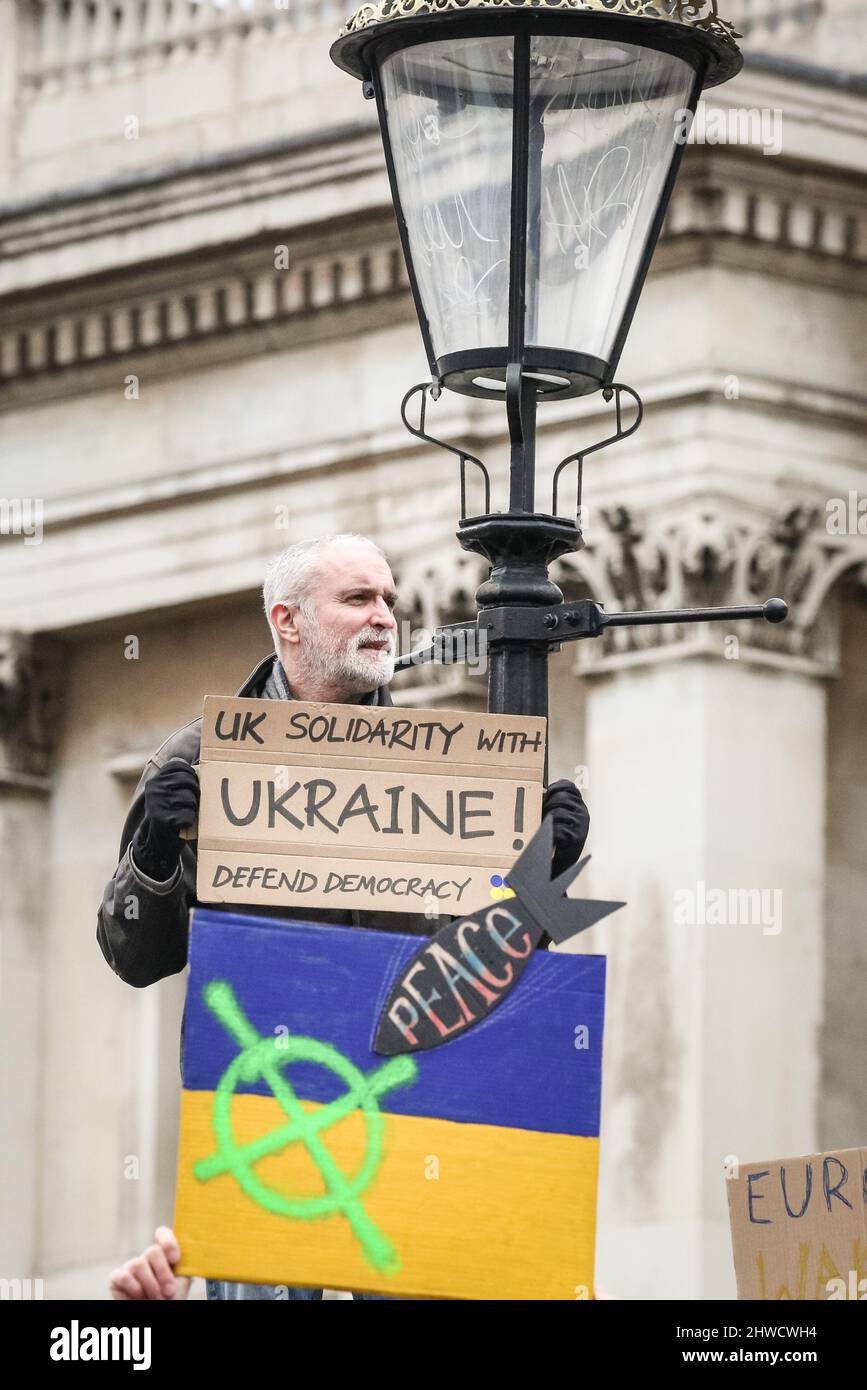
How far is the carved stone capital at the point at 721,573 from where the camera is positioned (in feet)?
52.1

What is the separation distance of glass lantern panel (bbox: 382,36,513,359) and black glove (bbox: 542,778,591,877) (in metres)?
1.04

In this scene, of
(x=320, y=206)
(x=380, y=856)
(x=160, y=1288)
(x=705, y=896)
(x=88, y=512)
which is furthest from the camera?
(x=88, y=512)

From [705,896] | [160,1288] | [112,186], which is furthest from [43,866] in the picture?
[160,1288]

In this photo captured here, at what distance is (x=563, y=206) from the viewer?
805 centimetres

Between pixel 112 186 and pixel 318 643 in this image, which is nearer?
pixel 318 643

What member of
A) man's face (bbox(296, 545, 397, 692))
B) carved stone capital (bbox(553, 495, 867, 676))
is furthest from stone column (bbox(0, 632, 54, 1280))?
man's face (bbox(296, 545, 397, 692))

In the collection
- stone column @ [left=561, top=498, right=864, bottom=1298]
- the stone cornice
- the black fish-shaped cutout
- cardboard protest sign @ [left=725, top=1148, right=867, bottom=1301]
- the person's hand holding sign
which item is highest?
the stone cornice

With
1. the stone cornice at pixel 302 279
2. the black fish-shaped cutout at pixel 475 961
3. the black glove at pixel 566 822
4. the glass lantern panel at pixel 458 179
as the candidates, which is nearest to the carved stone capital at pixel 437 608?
the stone cornice at pixel 302 279

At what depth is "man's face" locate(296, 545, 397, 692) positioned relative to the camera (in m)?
7.56

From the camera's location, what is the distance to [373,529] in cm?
1744

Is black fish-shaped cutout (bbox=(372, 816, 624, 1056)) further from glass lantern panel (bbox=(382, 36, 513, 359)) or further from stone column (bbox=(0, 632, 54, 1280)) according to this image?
stone column (bbox=(0, 632, 54, 1280))

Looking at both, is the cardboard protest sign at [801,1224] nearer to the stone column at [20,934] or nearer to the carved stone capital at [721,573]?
the carved stone capital at [721,573]

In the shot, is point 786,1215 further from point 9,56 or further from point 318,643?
point 9,56

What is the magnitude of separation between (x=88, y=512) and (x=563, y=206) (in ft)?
35.3
